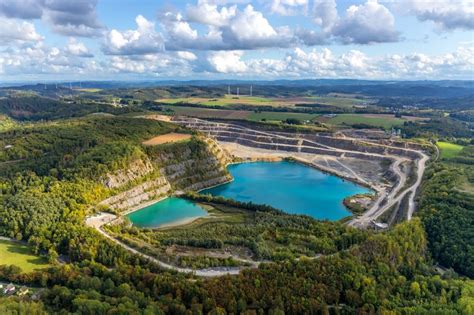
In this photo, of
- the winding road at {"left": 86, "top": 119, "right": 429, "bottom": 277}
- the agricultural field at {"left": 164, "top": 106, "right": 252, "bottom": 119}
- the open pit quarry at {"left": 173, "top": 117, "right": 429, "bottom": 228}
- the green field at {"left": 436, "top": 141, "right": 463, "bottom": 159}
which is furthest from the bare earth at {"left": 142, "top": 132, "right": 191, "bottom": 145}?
the green field at {"left": 436, "top": 141, "right": 463, "bottom": 159}

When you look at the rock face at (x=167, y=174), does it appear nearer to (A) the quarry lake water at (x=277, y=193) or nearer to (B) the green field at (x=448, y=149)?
Result: (A) the quarry lake water at (x=277, y=193)

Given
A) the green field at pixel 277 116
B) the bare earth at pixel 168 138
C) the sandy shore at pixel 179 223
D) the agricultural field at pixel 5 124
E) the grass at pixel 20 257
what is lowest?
the sandy shore at pixel 179 223

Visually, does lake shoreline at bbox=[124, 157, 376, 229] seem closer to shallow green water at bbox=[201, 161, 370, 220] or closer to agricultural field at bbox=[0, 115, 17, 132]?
shallow green water at bbox=[201, 161, 370, 220]

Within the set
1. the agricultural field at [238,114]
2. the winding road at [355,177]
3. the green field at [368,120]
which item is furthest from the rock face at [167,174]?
the green field at [368,120]

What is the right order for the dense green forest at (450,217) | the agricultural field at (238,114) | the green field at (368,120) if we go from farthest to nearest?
1. the agricultural field at (238,114)
2. the green field at (368,120)
3. the dense green forest at (450,217)

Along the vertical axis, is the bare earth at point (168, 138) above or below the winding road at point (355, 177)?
above

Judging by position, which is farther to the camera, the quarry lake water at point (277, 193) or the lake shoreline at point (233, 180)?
the quarry lake water at point (277, 193)

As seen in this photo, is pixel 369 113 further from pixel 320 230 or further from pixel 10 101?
pixel 10 101

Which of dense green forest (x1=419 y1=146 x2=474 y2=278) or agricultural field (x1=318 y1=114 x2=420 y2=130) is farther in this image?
agricultural field (x1=318 y1=114 x2=420 y2=130)
